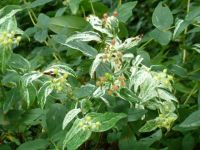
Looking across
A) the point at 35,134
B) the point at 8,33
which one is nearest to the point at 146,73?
the point at 8,33

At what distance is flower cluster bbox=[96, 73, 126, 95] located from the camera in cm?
96

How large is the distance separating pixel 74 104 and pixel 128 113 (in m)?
0.12

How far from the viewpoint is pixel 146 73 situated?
1.01 meters

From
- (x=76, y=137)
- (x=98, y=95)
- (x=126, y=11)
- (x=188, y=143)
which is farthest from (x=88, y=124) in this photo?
(x=126, y=11)

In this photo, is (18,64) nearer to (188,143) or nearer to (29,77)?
(29,77)

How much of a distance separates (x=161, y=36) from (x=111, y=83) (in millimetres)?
274

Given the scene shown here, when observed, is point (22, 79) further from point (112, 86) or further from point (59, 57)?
point (59, 57)

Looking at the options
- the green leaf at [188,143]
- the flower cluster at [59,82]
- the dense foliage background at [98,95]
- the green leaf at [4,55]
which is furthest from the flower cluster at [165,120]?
the green leaf at [4,55]

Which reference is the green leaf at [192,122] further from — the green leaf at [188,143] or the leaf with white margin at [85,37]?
the leaf with white margin at [85,37]

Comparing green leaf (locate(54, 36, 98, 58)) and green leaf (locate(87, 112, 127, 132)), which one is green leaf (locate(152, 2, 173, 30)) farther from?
green leaf (locate(87, 112, 127, 132))

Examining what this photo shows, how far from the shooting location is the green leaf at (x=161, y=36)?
3.87 feet

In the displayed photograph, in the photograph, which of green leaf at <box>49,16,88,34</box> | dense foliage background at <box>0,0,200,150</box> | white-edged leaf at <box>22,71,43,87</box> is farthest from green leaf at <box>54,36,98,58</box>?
green leaf at <box>49,16,88,34</box>

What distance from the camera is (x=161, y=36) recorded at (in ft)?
3.92

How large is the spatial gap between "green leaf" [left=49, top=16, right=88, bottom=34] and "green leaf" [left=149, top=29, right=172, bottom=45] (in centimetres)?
20
